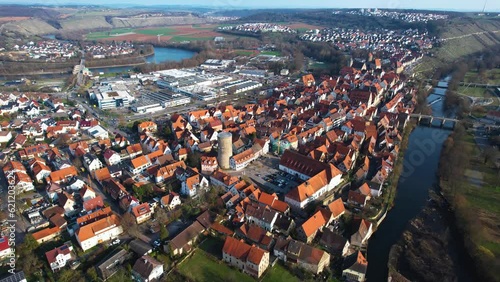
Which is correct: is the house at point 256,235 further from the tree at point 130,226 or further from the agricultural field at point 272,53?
the agricultural field at point 272,53

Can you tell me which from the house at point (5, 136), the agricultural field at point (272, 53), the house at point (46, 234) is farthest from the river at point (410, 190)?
the agricultural field at point (272, 53)

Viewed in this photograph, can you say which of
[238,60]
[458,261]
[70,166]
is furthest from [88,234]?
[238,60]

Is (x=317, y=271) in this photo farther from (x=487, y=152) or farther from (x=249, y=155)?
→ (x=487, y=152)

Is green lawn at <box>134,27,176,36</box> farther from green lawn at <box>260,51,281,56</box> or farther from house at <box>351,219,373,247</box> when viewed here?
house at <box>351,219,373,247</box>

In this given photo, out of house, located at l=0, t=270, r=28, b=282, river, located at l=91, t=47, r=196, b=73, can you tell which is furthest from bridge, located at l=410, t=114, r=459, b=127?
river, located at l=91, t=47, r=196, b=73

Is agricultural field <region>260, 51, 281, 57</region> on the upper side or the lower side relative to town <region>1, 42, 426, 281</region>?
upper

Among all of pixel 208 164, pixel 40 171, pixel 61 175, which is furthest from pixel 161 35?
pixel 208 164
